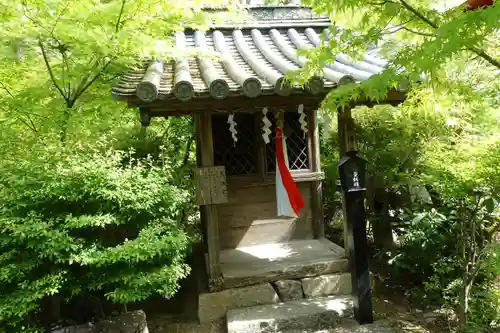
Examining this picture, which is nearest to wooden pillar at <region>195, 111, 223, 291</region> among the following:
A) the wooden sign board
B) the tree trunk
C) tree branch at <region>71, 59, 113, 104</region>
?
the wooden sign board

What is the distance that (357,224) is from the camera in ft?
18.3

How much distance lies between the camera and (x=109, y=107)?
21.7 ft

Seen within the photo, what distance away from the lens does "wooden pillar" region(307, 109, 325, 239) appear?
7.72 m

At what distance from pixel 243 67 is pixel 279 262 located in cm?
338

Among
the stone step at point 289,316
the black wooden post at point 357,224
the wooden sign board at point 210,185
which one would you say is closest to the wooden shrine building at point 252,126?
the wooden sign board at point 210,185

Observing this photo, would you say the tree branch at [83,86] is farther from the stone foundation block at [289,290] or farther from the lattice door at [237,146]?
the stone foundation block at [289,290]

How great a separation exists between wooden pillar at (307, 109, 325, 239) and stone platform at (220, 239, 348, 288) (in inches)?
16.4

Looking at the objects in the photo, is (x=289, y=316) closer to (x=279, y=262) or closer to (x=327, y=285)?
(x=327, y=285)

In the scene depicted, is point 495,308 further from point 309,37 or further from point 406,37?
point 309,37

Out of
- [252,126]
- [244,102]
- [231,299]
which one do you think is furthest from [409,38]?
[231,299]

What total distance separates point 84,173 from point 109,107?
2.29 metres

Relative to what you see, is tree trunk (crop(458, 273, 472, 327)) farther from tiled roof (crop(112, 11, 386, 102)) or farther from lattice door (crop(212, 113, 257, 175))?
lattice door (crop(212, 113, 257, 175))

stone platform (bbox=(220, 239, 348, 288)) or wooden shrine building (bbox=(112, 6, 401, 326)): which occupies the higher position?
wooden shrine building (bbox=(112, 6, 401, 326))

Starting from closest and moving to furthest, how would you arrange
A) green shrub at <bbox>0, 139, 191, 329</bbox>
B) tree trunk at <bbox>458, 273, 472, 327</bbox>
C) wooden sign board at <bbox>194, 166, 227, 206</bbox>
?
green shrub at <bbox>0, 139, 191, 329</bbox>
tree trunk at <bbox>458, 273, 472, 327</bbox>
wooden sign board at <bbox>194, 166, 227, 206</bbox>
